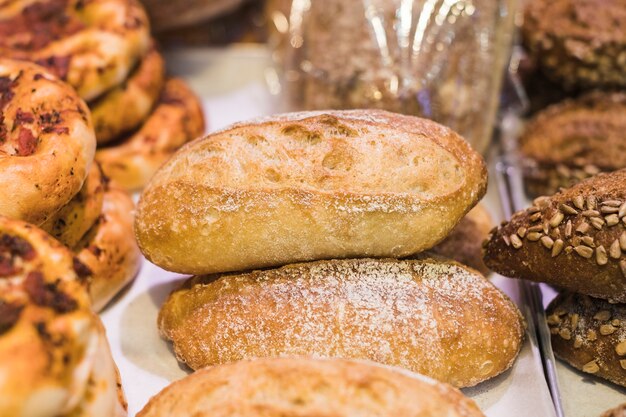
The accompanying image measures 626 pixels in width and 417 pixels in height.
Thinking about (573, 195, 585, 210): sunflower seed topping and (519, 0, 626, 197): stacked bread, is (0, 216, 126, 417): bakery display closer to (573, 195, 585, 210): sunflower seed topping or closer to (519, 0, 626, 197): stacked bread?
(573, 195, 585, 210): sunflower seed topping

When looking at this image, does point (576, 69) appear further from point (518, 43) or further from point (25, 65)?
point (25, 65)

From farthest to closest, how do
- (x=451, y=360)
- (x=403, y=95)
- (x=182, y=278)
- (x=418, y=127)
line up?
(x=403, y=95) → (x=182, y=278) → (x=418, y=127) → (x=451, y=360)

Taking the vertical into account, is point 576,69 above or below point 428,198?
below

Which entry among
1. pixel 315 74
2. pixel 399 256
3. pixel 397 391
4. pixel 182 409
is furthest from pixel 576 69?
pixel 182 409

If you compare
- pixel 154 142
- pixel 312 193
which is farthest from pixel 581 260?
pixel 154 142

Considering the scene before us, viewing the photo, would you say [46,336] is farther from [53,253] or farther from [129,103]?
[129,103]
